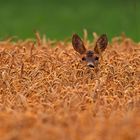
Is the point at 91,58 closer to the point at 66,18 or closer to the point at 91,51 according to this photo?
the point at 91,51

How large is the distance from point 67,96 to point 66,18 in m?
12.0

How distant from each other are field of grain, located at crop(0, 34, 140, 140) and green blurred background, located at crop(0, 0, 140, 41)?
7.74 metres

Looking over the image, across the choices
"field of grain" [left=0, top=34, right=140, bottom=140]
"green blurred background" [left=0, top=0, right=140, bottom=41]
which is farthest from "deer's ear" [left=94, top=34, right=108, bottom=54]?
"green blurred background" [left=0, top=0, right=140, bottom=41]

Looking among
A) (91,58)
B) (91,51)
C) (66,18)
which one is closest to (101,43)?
(91,51)

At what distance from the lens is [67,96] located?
19.0 feet

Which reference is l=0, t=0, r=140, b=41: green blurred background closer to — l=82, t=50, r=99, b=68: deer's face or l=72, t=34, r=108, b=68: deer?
l=72, t=34, r=108, b=68: deer

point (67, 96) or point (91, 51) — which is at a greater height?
point (91, 51)

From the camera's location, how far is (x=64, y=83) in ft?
21.0

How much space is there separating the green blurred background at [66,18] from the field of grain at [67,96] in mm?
7738

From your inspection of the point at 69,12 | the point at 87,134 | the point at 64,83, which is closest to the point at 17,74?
the point at 64,83

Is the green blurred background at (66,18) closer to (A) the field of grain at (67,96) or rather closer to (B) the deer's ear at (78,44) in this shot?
(B) the deer's ear at (78,44)

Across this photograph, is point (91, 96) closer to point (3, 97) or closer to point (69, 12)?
point (3, 97)

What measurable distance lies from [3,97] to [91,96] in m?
0.68

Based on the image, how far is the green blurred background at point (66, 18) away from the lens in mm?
16469
